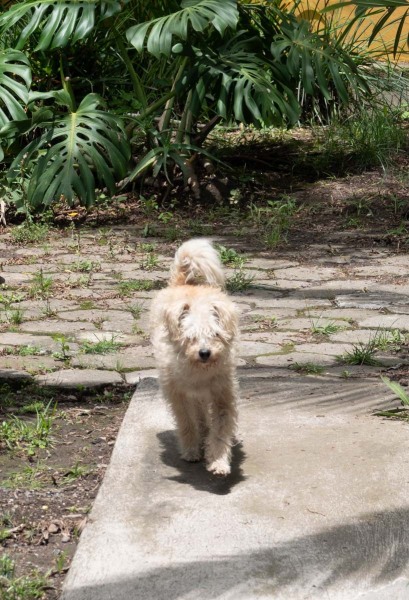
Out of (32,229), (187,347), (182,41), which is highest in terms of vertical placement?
(182,41)

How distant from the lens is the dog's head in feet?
12.6

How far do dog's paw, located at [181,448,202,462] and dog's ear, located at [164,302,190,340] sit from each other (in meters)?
0.55

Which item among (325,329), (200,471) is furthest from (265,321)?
(200,471)

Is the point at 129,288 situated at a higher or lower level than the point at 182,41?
lower

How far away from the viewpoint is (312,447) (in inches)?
166

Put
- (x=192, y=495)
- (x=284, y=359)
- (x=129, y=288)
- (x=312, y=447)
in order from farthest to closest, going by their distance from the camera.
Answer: (x=129, y=288) → (x=284, y=359) → (x=312, y=447) → (x=192, y=495)

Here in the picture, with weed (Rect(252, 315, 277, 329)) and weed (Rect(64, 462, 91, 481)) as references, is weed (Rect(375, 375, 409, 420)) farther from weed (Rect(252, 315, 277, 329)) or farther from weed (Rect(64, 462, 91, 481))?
weed (Rect(252, 315, 277, 329))

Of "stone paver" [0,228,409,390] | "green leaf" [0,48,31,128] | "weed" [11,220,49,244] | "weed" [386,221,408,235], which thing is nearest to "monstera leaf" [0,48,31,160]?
"green leaf" [0,48,31,128]

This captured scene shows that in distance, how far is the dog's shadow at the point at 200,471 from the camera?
3.96 meters

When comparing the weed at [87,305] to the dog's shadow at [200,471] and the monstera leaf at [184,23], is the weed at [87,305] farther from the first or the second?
the monstera leaf at [184,23]

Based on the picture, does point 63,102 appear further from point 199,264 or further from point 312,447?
point 312,447

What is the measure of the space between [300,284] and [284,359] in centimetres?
167

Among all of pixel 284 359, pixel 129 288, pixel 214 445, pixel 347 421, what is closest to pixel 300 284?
pixel 129 288

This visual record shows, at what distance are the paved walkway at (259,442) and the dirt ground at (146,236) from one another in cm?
16
